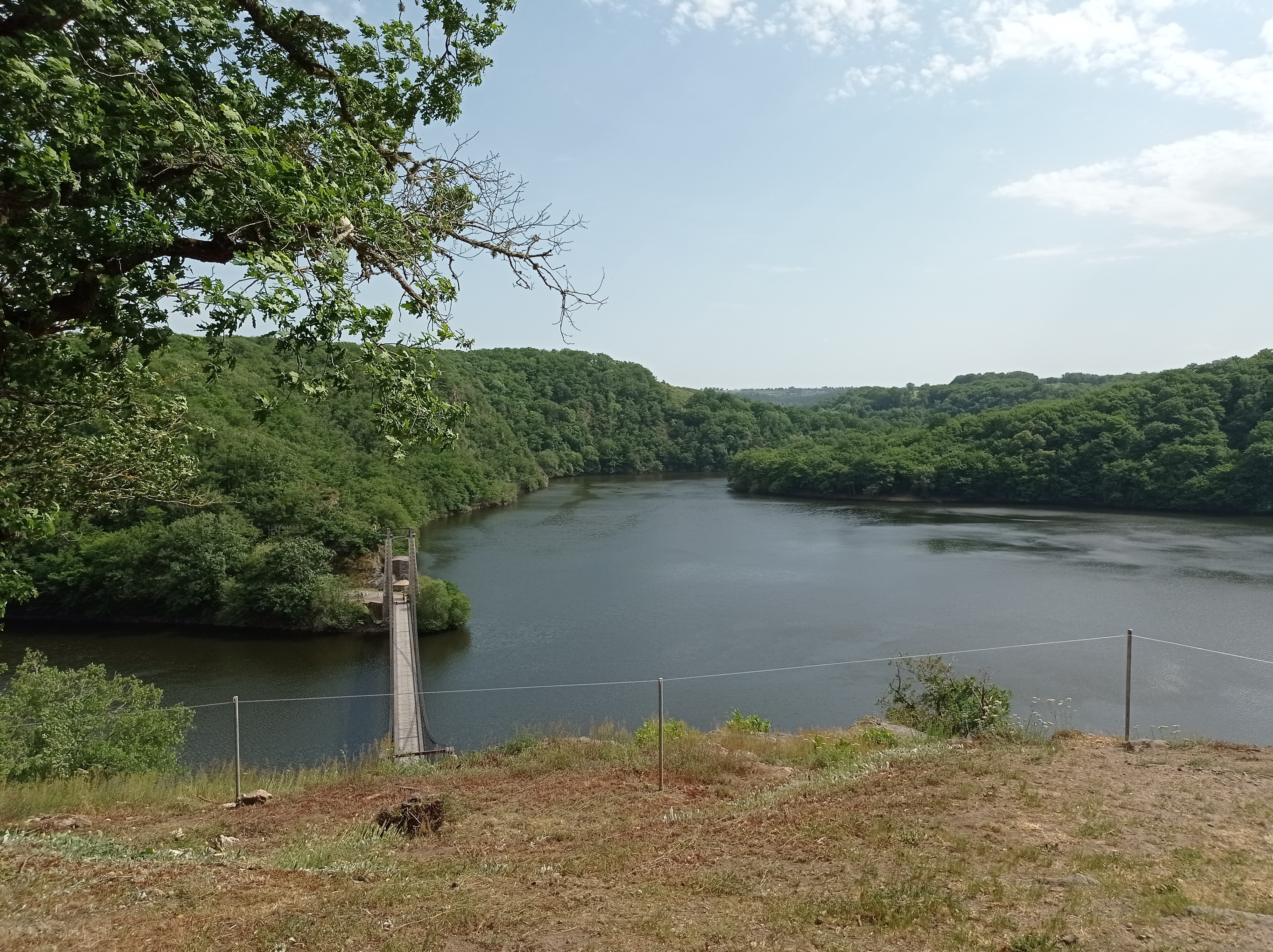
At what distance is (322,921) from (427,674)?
17260 mm

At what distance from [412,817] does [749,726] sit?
6778mm

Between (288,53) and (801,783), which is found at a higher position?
(288,53)

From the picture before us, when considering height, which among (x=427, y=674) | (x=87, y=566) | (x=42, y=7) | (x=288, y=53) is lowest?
(x=427, y=674)

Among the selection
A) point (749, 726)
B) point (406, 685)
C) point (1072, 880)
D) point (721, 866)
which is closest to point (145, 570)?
point (406, 685)

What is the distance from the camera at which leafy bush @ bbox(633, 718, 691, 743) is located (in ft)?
32.6

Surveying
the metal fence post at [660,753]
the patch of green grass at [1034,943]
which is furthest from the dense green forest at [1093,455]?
the patch of green grass at [1034,943]

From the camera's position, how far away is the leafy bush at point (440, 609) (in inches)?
954

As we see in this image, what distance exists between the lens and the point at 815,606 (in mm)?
26234

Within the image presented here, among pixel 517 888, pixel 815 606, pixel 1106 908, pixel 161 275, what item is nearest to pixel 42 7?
pixel 161 275

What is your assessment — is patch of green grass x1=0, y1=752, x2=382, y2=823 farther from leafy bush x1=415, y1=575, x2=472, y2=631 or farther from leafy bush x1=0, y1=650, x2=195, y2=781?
A: leafy bush x1=415, y1=575, x2=472, y2=631

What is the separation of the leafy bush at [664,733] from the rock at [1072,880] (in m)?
5.42

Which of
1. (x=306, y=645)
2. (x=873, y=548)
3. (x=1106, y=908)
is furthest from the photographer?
(x=873, y=548)

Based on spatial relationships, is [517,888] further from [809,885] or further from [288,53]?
[288,53]

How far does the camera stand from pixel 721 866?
4.91 m
